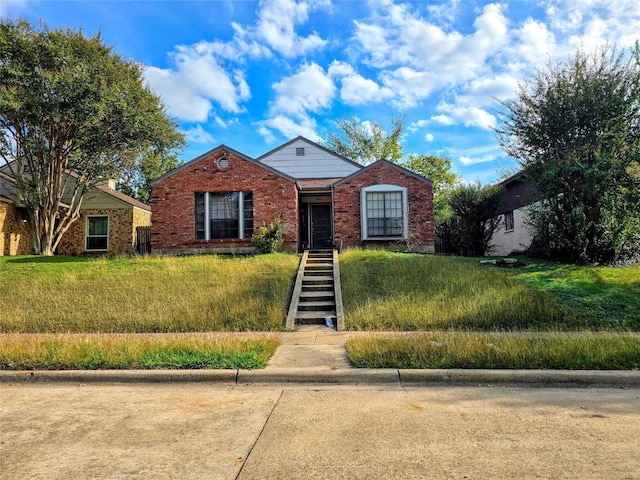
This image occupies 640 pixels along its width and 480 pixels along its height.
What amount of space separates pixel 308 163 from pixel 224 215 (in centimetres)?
681

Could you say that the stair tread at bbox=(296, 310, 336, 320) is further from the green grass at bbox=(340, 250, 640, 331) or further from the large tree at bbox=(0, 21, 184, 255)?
the large tree at bbox=(0, 21, 184, 255)

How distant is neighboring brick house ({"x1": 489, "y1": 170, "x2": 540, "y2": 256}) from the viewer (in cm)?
1941

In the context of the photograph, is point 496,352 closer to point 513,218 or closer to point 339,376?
point 339,376

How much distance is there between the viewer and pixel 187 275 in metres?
12.1

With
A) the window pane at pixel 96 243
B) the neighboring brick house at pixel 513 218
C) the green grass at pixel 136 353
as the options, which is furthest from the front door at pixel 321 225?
the green grass at pixel 136 353

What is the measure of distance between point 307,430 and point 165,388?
2.43m

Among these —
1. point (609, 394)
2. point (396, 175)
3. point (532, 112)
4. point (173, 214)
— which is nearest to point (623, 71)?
point (532, 112)

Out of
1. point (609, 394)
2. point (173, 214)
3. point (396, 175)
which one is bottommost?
point (609, 394)

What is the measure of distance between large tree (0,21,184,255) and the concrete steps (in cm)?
1046

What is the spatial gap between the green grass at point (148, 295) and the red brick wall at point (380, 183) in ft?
11.9

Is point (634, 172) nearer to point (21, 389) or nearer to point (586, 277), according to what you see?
point (586, 277)

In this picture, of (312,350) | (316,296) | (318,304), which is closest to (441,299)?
(318,304)

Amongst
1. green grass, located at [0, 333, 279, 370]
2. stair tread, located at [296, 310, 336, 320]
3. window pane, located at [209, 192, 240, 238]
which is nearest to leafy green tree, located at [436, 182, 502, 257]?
window pane, located at [209, 192, 240, 238]

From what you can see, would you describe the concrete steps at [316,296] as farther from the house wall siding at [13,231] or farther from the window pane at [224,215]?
the house wall siding at [13,231]
